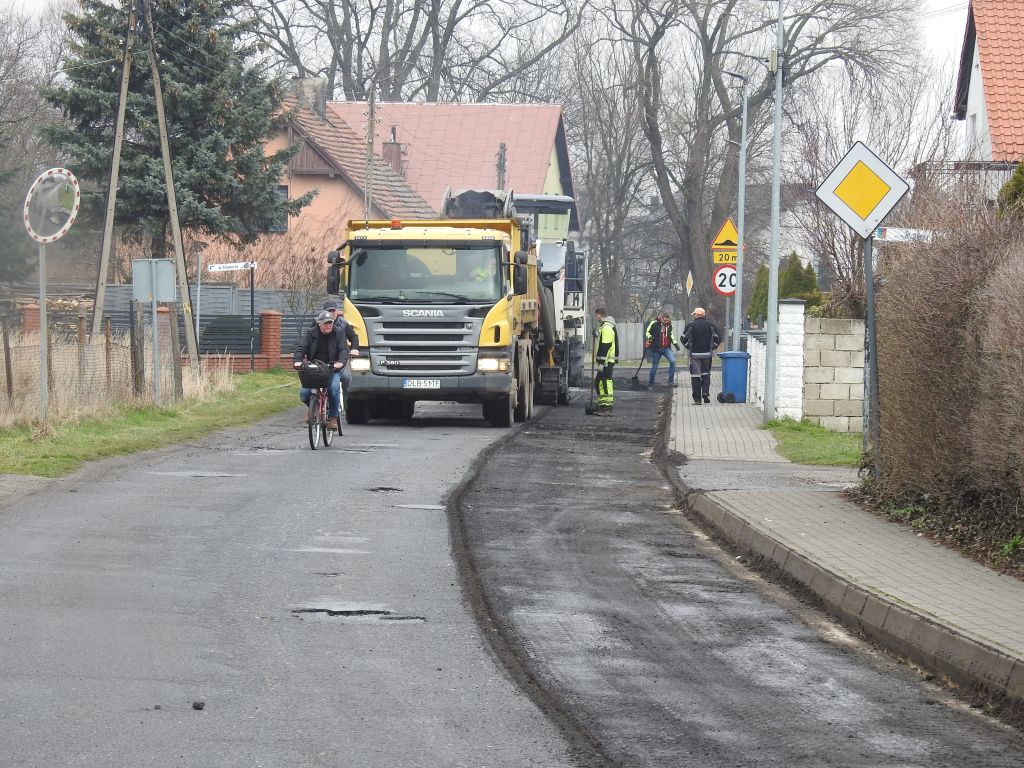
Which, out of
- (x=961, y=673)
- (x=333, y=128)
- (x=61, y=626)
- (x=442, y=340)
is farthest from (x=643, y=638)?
(x=333, y=128)

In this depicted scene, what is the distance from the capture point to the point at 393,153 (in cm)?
6175

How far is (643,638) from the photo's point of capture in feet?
25.6

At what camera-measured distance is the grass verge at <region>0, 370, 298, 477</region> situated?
624 inches

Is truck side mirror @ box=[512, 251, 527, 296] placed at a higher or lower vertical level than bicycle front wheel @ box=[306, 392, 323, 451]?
higher

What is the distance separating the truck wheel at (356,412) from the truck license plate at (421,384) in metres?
1.08

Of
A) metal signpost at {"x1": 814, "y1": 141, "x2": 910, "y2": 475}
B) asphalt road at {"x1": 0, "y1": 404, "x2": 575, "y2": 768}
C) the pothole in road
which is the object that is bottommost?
the pothole in road

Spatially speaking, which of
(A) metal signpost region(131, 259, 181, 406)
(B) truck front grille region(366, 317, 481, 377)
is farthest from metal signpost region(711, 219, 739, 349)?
(A) metal signpost region(131, 259, 181, 406)

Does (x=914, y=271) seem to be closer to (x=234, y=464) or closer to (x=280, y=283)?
(x=234, y=464)

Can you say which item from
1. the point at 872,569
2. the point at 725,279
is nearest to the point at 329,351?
the point at 872,569

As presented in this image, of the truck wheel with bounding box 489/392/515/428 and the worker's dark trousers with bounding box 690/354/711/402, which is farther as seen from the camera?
the worker's dark trousers with bounding box 690/354/711/402

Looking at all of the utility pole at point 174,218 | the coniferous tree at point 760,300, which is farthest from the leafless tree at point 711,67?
the utility pole at point 174,218

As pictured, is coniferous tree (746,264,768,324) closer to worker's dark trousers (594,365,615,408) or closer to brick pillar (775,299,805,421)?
worker's dark trousers (594,365,615,408)

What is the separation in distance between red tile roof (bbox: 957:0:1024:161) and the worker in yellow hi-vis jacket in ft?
35.9

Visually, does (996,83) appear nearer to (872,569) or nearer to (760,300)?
(760,300)
